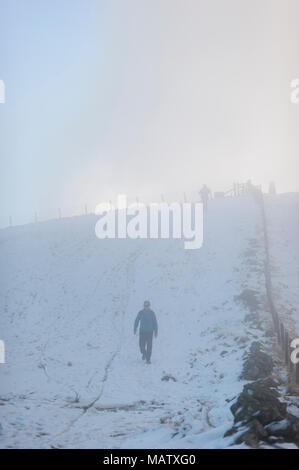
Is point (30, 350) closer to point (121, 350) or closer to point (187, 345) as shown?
point (121, 350)

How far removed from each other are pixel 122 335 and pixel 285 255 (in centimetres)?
1208

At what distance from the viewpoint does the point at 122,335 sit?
18781 mm

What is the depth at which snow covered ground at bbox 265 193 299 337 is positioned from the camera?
18.7 metres

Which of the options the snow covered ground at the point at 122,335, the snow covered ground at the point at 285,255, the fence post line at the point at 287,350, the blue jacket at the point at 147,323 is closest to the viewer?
the snow covered ground at the point at 122,335

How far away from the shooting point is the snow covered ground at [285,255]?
18698 mm

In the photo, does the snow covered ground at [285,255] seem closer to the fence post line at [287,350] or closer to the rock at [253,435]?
the fence post line at [287,350]

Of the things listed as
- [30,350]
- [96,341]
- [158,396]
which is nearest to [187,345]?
[96,341]

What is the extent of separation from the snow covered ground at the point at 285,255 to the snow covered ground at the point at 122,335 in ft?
3.09

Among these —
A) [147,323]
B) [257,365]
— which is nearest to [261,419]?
[257,365]

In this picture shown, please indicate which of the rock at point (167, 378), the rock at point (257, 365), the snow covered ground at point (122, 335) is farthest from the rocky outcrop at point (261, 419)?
the rock at point (167, 378)

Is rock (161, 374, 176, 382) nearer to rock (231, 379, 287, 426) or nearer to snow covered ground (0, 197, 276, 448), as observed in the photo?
snow covered ground (0, 197, 276, 448)

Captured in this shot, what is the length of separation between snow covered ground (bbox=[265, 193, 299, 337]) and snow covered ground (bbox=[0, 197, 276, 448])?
0.94 m

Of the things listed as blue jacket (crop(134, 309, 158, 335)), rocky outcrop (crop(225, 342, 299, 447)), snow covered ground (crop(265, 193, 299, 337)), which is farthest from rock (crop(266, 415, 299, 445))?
snow covered ground (crop(265, 193, 299, 337))

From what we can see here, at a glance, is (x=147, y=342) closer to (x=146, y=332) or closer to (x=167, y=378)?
(x=146, y=332)
